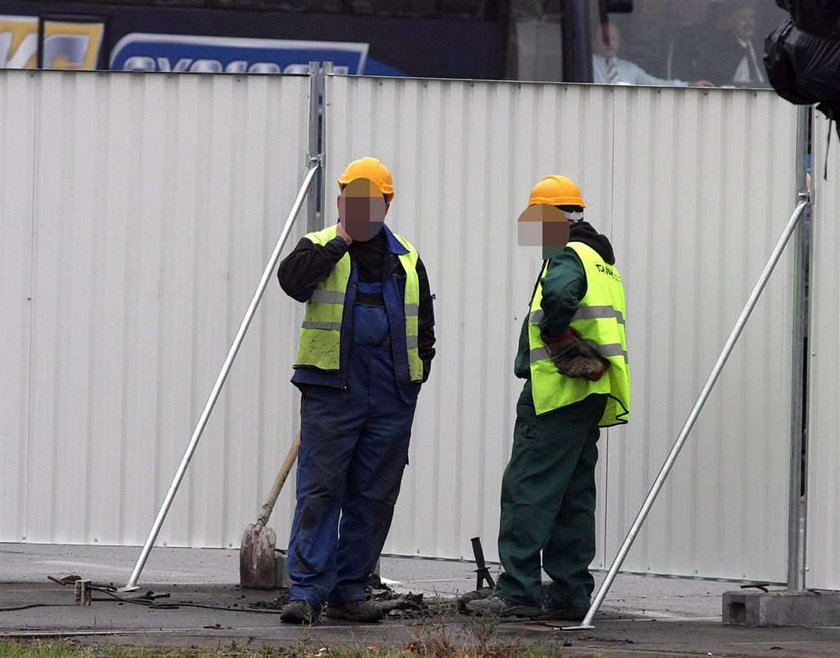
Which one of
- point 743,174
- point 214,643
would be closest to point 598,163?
point 743,174

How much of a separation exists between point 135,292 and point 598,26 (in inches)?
222

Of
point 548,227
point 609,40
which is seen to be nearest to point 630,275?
point 548,227

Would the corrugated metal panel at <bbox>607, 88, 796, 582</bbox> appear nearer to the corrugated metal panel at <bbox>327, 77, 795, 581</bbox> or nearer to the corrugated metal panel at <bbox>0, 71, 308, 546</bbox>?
the corrugated metal panel at <bbox>327, 77, 795, 581</bbox>

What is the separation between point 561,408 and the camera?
6.71 m

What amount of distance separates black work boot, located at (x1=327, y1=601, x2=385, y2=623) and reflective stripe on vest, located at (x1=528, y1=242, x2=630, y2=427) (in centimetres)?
105

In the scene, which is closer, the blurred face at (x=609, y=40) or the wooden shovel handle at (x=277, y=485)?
the wooden shovel handle at (x=277, y=485)

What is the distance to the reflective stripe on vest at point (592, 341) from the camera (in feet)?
21.9

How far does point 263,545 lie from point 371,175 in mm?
1854

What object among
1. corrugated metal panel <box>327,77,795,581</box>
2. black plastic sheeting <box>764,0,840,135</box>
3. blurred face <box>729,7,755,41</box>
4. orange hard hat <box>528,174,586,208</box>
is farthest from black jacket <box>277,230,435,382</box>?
blurred face <box>729,7,755,41</box>

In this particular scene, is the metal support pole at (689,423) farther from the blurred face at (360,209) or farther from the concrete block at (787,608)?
the blurred face at (360,209)

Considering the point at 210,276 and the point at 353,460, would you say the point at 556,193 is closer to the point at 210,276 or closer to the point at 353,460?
the point at 353,460

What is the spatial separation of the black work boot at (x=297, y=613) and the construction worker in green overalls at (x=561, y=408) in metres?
0.70

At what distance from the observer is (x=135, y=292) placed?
296 inches

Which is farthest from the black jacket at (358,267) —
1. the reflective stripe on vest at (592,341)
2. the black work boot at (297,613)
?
the black work boot at (297,613)
